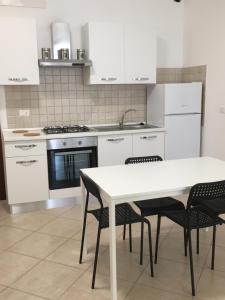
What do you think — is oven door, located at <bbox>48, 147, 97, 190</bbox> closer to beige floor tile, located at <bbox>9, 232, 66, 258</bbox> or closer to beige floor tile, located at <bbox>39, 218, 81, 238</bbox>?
beige floor tile, located at <bbox>39, 218, 81, 238</bbox>

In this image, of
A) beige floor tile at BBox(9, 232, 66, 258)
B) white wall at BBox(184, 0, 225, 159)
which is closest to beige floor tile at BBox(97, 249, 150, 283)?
beige floor tile at BBox(9, 232, 66, 258)

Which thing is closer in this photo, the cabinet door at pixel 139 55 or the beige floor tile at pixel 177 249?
the beige floor tile at pixel 177 249

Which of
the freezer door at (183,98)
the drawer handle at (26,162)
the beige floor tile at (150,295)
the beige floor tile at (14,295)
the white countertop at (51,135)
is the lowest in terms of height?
the beige floor tile at (14,295)

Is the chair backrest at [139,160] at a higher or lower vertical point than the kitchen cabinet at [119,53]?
lower

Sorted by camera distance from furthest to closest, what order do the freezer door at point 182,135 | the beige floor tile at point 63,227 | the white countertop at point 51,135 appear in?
the freezer door at point 182,135
the white countertop at point 51,135
the beige floor tile at point 63,227

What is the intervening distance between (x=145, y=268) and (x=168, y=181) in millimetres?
823

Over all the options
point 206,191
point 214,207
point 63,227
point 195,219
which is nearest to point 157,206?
point 195,219

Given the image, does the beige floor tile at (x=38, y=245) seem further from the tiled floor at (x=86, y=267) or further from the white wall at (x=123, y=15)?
the white wall at (x=123, y=15)

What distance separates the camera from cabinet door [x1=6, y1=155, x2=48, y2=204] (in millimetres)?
3625

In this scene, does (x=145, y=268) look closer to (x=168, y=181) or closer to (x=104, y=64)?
(x=168, y=181)

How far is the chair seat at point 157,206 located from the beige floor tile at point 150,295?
1.97 ft

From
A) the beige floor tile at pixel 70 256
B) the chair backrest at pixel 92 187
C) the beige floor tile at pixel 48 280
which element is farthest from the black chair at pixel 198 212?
the beige floor tile at pixel 48 280

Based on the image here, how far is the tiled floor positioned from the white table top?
0.76 metres

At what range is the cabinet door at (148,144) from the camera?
4.13m
